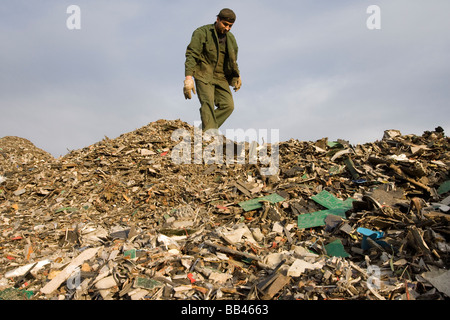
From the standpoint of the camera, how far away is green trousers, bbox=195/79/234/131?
8.15m

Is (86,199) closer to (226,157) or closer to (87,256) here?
(87,256)

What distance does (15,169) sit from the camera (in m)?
9.89

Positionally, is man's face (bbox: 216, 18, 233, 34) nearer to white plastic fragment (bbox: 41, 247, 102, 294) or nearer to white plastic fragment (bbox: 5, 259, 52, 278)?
white plastic fragment (bbox: 41, 247, 102, 294)

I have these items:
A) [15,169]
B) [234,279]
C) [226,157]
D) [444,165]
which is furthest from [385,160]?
[15,169]

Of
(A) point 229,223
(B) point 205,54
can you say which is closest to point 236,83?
(B) point 205,54

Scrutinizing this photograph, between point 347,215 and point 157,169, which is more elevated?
point 157,169

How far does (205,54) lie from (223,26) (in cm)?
82

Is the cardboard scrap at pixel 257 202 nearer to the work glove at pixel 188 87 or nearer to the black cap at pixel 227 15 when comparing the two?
the work glove at pixel 188 87

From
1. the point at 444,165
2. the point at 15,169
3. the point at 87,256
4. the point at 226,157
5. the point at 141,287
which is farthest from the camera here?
the point at 15,169

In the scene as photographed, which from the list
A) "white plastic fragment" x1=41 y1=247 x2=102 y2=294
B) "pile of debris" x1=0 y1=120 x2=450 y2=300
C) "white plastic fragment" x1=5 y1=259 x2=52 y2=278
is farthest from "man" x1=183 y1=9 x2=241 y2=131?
"white plastic fragment" x1=5 y1=259 x2=52 y2=278

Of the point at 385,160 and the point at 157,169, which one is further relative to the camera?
the point at 157,169
